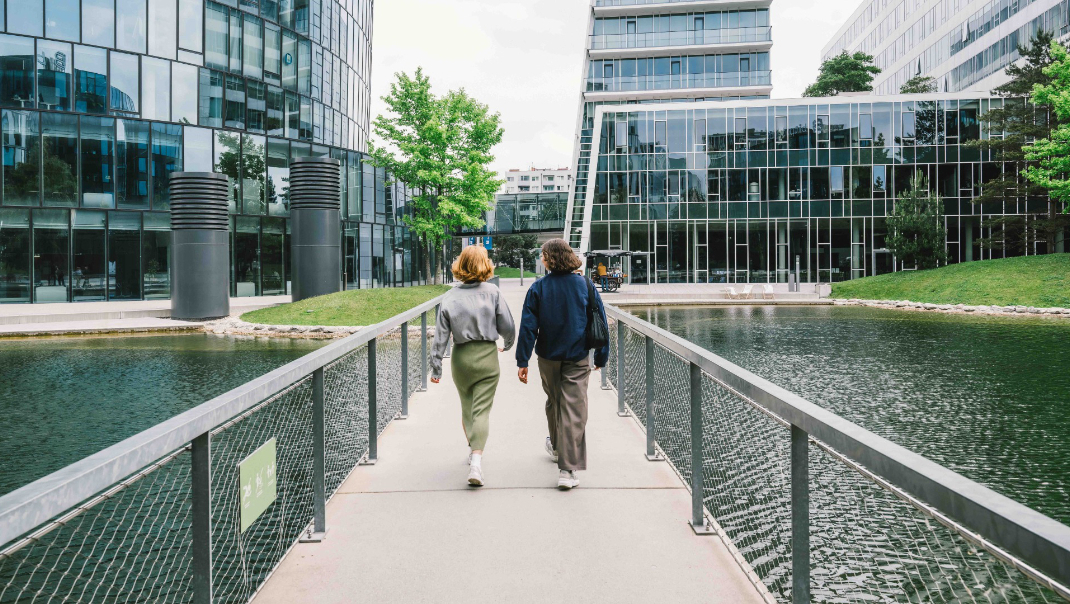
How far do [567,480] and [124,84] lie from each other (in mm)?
32174

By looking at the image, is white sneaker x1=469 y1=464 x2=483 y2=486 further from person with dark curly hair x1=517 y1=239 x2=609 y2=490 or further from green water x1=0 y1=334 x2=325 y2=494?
green water x1=0 y1=334 x2=325 y2=494

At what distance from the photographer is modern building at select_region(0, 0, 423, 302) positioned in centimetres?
2931

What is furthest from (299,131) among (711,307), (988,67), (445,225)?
(988,67)

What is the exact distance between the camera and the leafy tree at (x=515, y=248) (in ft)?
302

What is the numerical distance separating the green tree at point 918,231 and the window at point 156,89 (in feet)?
114

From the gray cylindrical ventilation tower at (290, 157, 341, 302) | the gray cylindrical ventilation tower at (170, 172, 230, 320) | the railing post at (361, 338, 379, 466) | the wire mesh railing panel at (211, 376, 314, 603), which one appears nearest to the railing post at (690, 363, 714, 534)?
the wire mesh railing panel at (211, 376, 314, 603)

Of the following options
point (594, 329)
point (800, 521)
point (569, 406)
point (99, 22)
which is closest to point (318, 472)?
point (569, 406)

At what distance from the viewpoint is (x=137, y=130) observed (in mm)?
31344

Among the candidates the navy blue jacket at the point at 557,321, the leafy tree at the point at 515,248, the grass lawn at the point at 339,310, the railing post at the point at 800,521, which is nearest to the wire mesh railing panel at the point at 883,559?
the railing post at the point at 800,521

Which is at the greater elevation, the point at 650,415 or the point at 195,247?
the point at 195,247

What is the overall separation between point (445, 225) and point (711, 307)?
13.2m

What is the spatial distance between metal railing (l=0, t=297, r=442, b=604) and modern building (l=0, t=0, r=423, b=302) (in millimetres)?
26316

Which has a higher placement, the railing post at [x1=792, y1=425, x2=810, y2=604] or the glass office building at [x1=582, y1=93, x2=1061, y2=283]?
the glass office building at [x1=582, y1=93, x2=1061, y2=283]

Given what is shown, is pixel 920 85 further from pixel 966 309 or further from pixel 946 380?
pixel 946 380
